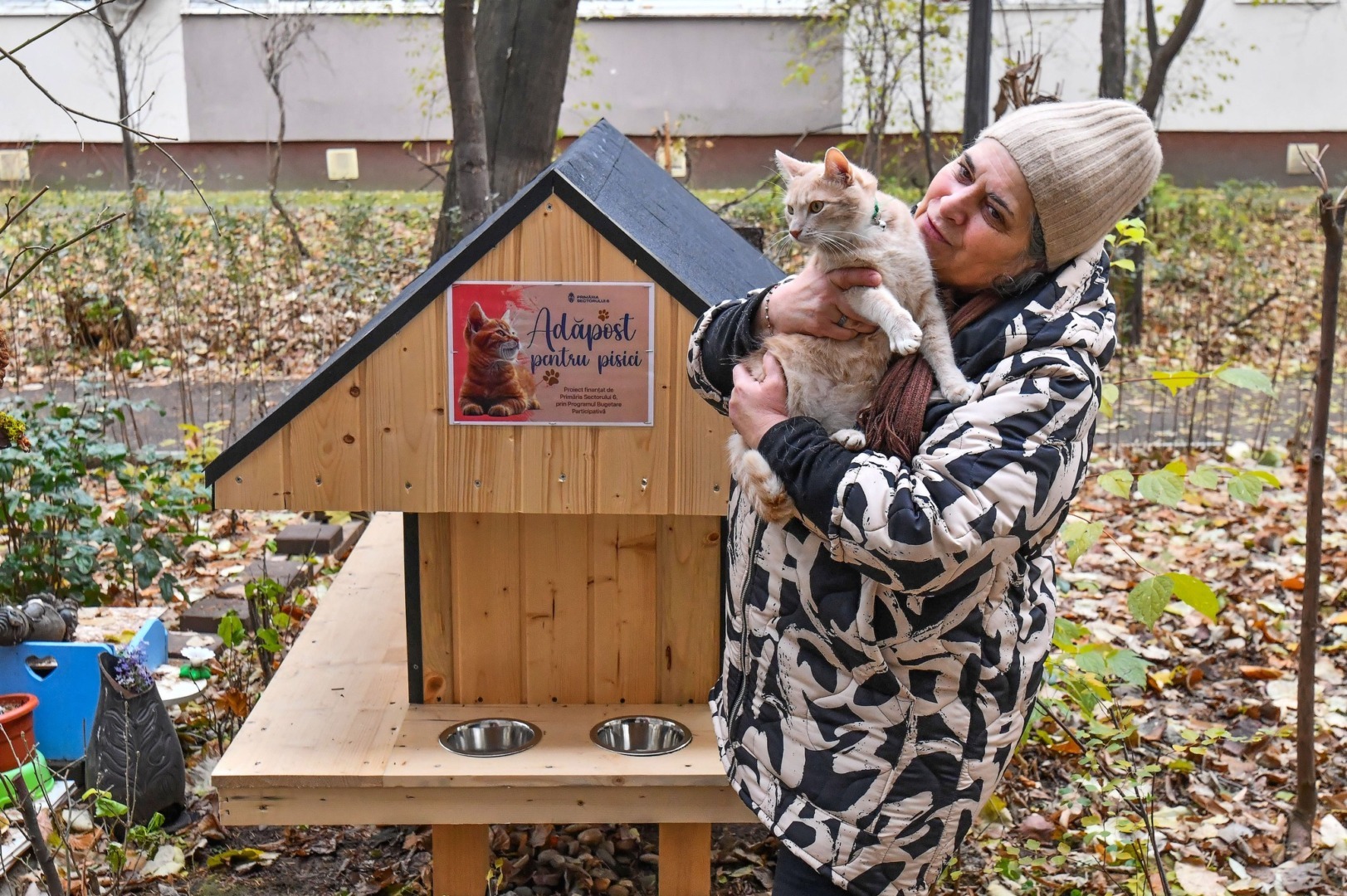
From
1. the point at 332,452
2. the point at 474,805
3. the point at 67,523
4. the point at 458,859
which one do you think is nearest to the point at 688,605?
the point at 474,805

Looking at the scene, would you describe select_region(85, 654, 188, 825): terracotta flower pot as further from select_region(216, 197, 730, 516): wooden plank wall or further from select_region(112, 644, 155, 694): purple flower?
select_region(216, 197, 730, 516): wooden plank wall

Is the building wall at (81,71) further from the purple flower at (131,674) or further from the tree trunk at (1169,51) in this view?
the purple flower at (131,674)

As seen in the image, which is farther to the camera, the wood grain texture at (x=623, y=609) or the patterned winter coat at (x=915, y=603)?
the wood grain texture at (x=623, y=609)

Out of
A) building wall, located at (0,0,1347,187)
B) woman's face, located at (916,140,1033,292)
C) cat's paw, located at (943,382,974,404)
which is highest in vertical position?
building wall, located at (0,0,1347,187)

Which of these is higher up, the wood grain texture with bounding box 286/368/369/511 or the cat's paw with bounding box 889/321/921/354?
the cat's paw with bounding box 889/321/921/354

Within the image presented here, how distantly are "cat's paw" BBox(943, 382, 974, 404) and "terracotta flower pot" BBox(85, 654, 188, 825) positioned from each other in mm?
2450

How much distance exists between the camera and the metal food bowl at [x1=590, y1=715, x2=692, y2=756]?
2.71 m

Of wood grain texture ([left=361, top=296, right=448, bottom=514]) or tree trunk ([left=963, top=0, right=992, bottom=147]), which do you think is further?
tree trunk ([left=963, top=0, right=992, bottom=147])

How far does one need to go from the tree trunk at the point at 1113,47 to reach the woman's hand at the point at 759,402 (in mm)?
8072

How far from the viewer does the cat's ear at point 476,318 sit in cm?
253

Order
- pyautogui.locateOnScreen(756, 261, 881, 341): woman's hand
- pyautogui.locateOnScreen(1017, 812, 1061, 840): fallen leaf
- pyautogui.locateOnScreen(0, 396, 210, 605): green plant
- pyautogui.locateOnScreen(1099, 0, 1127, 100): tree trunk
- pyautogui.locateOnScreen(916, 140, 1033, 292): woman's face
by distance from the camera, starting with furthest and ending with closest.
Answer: pyautogui.locateOnScreen(1099, 0, 1127, 100): tree trunk → pyautogui.locateOnScreen(0, 396, 210, 605): green plant → pyautogui.locateOnScreen(1017, 812, 1061, 840): fallen leaf → pyautogui.locateOnScreen(756, 261, 881, 341): woman's hand → pyautogui.locateOnScreen(916, 140, 1033, 292): woman's face

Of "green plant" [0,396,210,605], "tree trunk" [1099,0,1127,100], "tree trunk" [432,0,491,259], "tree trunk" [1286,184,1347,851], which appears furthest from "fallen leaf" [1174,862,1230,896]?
"tree trunk" [1099,0,1127,100]

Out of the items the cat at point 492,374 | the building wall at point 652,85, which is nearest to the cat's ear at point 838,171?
the cat at point 492,374

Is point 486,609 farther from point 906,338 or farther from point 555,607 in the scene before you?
point 906,338
